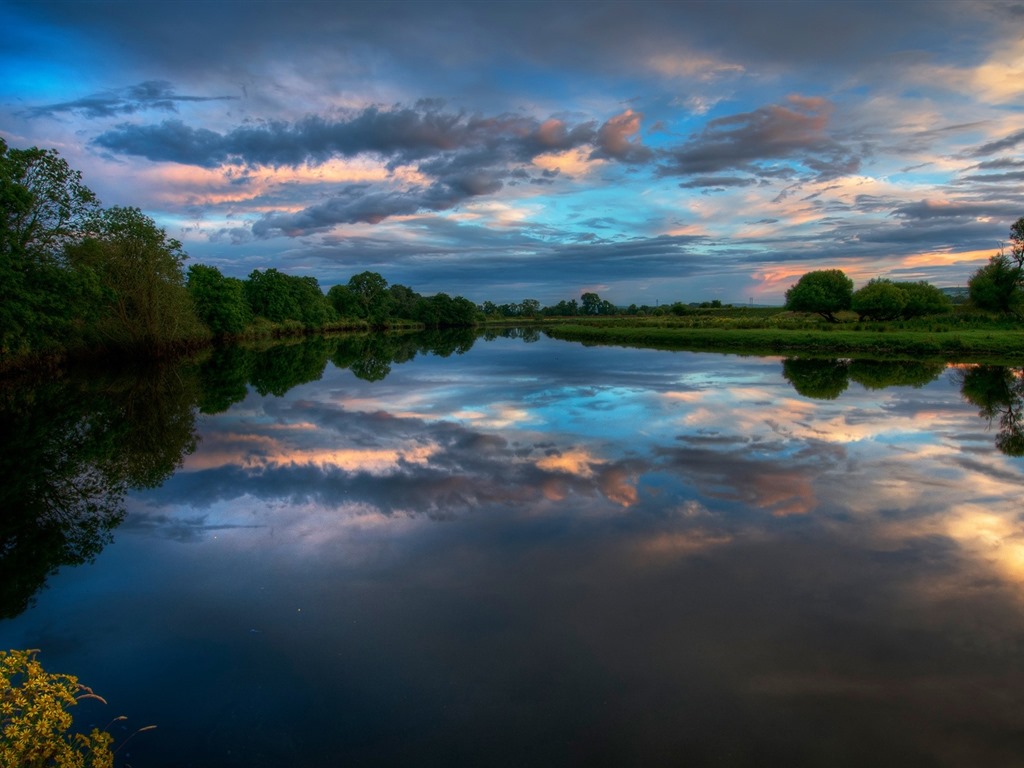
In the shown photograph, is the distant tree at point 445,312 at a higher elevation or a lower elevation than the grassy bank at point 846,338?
higher

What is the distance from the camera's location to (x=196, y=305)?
175 ft

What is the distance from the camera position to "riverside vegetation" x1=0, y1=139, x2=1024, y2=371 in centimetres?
2533

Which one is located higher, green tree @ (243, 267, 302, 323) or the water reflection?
green tree @ (243, 267, 302, 323)

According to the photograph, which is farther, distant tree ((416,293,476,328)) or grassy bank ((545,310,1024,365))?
distant tree ((416,293,476,328))

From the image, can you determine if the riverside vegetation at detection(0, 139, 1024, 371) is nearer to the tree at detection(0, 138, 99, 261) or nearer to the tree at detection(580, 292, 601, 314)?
the tree at detection(0, 138, 99, 261)

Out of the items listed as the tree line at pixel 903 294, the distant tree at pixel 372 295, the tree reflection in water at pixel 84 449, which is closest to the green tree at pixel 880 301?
the tree line at pixel 903 294

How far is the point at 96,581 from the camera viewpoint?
7445 millimetres

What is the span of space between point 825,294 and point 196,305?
2514 inches

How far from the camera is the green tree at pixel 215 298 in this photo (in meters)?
55.9

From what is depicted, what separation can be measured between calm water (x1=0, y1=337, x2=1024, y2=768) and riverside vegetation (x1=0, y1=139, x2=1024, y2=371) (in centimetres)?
1492

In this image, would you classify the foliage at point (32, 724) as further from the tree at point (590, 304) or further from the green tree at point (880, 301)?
the tree at point (590, 304)

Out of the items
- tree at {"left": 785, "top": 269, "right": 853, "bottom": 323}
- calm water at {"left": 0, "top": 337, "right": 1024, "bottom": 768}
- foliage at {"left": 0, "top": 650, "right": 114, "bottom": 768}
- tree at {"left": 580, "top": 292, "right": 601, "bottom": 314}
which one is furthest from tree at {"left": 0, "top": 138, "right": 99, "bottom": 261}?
tree at {"left": 580, "top": 292, "right": 601, "bottom": 314}

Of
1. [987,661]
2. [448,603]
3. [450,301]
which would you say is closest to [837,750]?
[987,661]

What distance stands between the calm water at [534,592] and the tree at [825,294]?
164 ft
